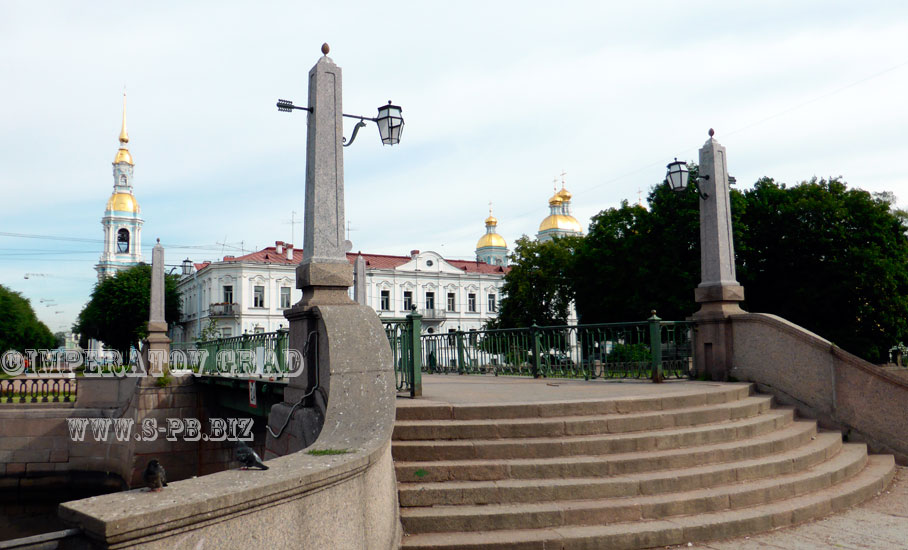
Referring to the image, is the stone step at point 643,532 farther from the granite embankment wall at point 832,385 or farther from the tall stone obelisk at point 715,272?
the tall stone obelisk at point 715,272

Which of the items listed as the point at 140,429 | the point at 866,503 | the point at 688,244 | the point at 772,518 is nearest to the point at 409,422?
the point at 772,518

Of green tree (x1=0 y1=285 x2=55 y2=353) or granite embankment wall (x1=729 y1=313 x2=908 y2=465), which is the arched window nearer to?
green tree (x1=0 y1=285 x2=55 y2=353)

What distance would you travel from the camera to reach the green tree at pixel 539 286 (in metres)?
44.4

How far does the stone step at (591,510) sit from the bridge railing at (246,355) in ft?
13.5

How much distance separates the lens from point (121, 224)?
8688 centimetres

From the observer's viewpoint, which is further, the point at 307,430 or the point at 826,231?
the point at 826,231

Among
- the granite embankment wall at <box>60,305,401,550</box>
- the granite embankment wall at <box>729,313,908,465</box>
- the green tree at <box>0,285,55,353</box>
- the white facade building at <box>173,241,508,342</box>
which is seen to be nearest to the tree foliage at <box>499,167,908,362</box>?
the granite embankment wall at <box>729,313,908,465</box>

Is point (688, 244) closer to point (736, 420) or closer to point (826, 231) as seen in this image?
point (826, 231)

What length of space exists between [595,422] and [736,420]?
7.42ft

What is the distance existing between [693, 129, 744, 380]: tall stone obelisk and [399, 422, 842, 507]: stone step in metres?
4.22

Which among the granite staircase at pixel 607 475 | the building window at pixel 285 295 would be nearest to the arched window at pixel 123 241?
the building window at pixel 285 295

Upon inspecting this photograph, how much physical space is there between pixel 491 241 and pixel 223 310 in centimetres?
3794

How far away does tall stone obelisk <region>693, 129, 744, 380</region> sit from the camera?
10.8m

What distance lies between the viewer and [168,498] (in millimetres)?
2896
